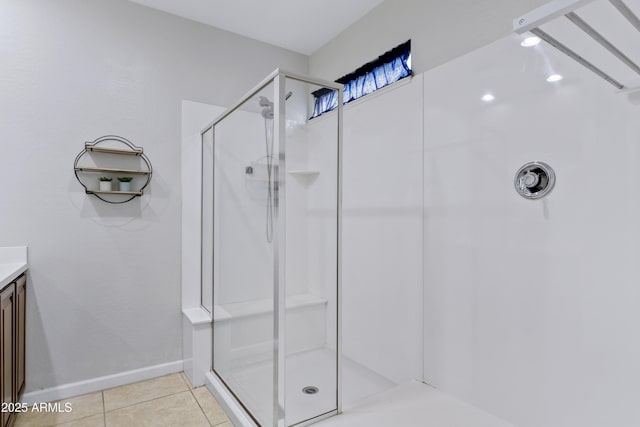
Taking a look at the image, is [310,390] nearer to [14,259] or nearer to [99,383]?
[99,383]

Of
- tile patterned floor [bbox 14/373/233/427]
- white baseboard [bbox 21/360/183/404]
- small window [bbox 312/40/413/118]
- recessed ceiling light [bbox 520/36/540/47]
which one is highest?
small window [bbox 312/40/413/118]

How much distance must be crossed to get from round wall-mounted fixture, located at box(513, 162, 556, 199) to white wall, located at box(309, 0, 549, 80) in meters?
0.69

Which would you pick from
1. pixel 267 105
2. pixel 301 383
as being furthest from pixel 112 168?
pixel 301 383

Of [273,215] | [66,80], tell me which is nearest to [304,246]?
[273,215]

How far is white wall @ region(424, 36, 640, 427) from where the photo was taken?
4.47 ft

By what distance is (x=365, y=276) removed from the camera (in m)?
2.55

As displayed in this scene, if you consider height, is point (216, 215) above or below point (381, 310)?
above

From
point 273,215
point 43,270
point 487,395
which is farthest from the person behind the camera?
point 43,270

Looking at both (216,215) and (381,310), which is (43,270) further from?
(381,310)

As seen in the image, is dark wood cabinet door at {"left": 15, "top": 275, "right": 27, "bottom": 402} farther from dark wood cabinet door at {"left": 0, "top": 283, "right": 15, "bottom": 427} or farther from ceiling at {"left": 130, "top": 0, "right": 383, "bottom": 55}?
ceiling at {"left": 130, "top": 0, "right": 383, "bottom": 55}

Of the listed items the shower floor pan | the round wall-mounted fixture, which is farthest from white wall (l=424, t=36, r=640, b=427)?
the shower floor pan

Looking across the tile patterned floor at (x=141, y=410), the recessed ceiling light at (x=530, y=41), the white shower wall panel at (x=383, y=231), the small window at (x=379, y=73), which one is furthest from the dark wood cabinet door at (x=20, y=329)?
the recessed ceiling light at (x=530, y=41)

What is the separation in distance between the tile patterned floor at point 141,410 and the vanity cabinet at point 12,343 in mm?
268

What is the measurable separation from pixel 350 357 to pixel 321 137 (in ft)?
5.65
